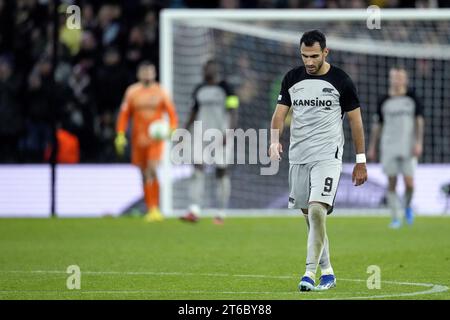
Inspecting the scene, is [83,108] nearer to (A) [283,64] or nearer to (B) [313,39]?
(A) [283,64]

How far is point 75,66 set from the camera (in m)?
25.0

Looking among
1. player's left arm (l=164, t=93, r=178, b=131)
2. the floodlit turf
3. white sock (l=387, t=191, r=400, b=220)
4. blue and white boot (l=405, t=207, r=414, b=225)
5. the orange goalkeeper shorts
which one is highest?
player's left arm (l=164, t=93, r=178, b=131)

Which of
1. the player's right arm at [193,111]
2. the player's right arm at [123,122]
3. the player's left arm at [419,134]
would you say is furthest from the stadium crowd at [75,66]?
the player's left arm at [419,134]

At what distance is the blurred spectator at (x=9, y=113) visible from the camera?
23750 mm

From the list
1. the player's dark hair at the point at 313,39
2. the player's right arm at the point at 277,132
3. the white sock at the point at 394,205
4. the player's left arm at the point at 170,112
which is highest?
the player's dark hair at the point at 313,39

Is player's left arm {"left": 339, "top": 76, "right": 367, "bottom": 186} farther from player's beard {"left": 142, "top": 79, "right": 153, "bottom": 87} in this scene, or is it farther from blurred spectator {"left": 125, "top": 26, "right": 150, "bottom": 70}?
blurred spectator {"left": 125, "top": 26, "right": 150, "bottom": 70}

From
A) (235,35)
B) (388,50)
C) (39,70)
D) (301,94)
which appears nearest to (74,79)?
(39,70)

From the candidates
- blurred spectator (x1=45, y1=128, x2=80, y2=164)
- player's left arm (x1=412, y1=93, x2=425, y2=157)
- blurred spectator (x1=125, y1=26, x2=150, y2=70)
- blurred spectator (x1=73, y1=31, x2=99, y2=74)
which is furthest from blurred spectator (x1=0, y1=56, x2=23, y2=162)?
player's left arm (x1=412, y1=93, x2=425, y2=157)

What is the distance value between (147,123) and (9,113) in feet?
11.8

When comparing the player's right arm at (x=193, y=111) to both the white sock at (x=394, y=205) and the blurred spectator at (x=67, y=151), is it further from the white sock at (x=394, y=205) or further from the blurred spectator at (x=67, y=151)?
the white sock at (x=394, y=205)

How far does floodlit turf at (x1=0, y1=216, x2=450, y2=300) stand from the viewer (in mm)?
10742

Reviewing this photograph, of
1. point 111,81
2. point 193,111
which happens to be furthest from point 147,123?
point 111,81

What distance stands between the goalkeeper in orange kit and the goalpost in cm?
180

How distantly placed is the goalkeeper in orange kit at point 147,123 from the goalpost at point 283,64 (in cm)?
180
